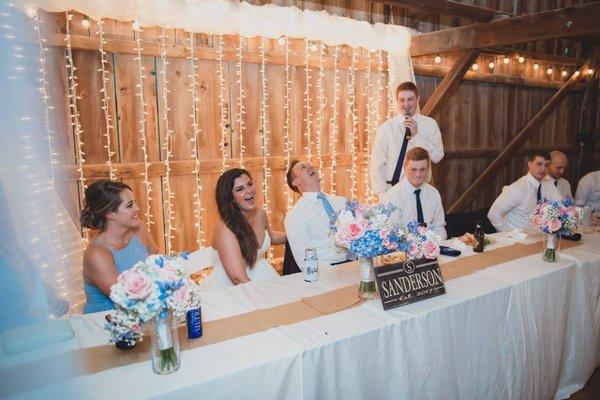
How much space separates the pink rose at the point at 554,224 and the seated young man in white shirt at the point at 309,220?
3.89 ft

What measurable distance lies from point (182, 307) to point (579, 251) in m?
2.46

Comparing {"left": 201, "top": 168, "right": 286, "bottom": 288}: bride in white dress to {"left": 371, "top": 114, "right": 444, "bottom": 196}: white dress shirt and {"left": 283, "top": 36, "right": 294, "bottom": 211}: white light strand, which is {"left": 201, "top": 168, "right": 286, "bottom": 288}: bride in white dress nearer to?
{"left": 283, "top": 36, "right": 294, "bottom": 211}: white light strand

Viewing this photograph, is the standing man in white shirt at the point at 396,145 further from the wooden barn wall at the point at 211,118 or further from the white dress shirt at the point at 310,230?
the white dress shirt at the point at 310,230

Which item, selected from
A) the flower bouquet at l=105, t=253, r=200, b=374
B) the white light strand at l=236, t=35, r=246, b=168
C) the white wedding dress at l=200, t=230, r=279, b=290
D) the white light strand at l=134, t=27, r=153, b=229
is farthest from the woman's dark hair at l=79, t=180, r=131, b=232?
the white light strand at l=236, t=35, r=246, b=168

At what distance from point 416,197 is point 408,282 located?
1.48m

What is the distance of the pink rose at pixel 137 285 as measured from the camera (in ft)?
4.22

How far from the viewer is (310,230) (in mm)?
2816

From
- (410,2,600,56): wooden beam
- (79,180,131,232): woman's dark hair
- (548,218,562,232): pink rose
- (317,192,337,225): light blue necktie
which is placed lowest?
(548,218,562,232): pink rose

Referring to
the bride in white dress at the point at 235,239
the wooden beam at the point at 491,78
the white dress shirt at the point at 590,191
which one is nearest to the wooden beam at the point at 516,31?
the wooden beam at the point at 491,78

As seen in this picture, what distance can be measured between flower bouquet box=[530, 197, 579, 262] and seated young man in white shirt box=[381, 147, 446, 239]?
32.2 inches

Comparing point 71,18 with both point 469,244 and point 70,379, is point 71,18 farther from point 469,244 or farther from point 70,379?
point 469,244

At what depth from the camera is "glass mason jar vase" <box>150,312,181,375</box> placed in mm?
1351

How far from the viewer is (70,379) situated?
1076mm

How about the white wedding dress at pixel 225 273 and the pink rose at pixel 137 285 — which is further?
the white wedding dress at pixel 225 273
